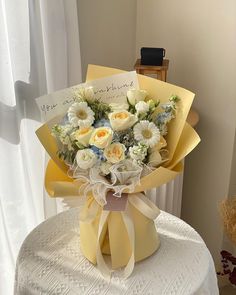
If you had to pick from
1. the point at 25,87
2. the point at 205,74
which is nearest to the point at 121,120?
the point at 25,87

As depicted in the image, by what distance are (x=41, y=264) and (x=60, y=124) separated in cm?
40

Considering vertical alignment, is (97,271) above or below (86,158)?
below

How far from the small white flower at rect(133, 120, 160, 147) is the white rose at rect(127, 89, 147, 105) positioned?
0.25 ft

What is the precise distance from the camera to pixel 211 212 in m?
2.04

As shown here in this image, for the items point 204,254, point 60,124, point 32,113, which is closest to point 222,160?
point 204,254

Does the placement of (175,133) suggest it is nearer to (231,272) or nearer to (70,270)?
(70,270)

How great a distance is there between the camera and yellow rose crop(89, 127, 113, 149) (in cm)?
108

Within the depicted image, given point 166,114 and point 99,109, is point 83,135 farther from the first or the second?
point 166,114

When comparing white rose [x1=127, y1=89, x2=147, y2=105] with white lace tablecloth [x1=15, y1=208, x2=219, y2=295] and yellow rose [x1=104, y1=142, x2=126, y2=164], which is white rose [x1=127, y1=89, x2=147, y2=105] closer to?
yellow rose [x1=104, y1=142, x2=126, y2=164]

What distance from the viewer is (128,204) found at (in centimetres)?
122

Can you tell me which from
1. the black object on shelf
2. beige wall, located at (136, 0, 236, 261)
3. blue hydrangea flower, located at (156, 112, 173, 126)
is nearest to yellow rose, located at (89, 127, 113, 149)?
blue hydrangea flower, located at (156, 112, 173, 126)

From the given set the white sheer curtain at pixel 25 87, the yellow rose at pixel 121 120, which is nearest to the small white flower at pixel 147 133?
the yellow rose at pixel 121 120

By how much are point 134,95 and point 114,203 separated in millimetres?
285

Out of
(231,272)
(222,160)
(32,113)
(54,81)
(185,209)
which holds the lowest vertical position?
(231,272)
